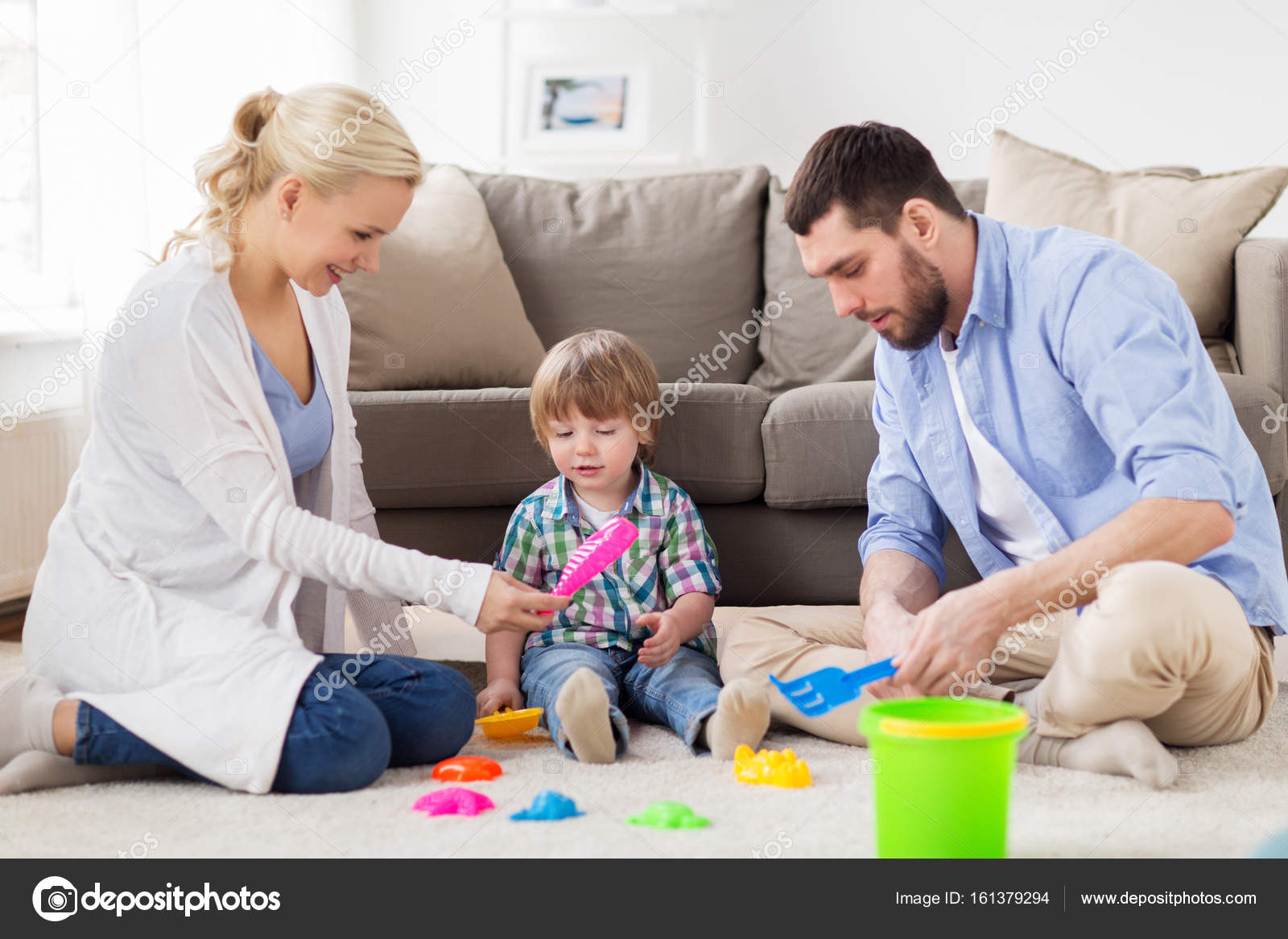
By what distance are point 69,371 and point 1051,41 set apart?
2.55 m

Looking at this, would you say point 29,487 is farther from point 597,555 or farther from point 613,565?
point 597,555

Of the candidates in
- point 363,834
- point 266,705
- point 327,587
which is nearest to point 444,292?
point 327,587

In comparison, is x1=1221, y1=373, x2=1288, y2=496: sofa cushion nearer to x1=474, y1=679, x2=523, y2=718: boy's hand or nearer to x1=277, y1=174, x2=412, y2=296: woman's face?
x1=474, y1=679, x2=523, y2=718: boy's hand

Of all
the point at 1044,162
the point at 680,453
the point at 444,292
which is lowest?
the point at 680,453

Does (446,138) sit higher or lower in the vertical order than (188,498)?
higher

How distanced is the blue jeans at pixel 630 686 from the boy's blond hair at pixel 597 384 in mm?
318

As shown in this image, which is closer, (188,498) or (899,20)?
(188,498)

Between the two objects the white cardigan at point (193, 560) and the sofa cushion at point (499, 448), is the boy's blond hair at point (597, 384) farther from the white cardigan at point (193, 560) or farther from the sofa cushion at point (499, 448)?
the white cardigan at point (193, 560)

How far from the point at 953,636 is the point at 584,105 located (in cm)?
248

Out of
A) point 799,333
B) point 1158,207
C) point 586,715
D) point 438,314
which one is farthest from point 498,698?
point 1158,207

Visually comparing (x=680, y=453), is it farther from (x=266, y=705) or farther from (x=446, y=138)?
(x=446, y=138)

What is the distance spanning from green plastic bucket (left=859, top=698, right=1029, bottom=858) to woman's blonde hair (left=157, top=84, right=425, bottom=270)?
82 centimetres

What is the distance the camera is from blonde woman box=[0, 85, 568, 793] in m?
1.22

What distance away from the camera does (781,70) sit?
3.26 m
